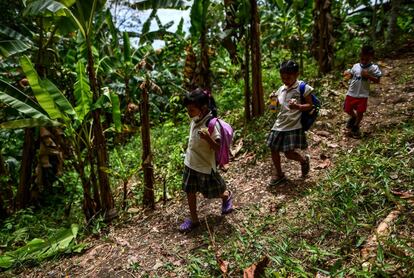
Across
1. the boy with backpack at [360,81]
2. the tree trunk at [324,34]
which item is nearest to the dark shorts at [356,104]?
the boy with backpack at [360,81]

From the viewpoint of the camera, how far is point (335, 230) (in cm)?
287

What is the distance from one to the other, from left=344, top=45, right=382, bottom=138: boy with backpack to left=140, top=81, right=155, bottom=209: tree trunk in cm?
270

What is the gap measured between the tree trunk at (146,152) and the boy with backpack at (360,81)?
2702 mm

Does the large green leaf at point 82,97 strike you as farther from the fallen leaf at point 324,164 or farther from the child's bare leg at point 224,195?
the fallen leaf at point 324,164

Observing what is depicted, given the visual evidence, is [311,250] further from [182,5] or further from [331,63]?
[331,63]

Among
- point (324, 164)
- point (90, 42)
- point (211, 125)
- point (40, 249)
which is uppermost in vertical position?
point (90, 42)

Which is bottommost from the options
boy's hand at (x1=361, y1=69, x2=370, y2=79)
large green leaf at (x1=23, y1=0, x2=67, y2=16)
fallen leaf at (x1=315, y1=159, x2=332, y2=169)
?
fallen leaf at (x1=315, y1=159, x2=332, y2=169)

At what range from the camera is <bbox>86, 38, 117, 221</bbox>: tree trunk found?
3998 millimetres

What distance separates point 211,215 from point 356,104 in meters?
2.69

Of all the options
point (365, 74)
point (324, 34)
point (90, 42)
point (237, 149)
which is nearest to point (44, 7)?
point (90, 42)

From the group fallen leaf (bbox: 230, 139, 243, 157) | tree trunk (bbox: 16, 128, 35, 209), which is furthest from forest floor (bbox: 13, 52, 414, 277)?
tree trunk (bbox: 16, 128, 35, 209)

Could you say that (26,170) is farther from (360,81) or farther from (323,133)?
(360,81)

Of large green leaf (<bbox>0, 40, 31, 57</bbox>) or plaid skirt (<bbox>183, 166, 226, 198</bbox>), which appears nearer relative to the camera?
plaid skirt (<bbox>183, 166, 226, 198</bbox>)

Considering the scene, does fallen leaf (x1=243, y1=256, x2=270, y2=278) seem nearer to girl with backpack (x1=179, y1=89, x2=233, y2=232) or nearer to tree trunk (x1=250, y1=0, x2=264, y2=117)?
girl with backpack (x1=179, y1=89, x2=233, y2=232)
